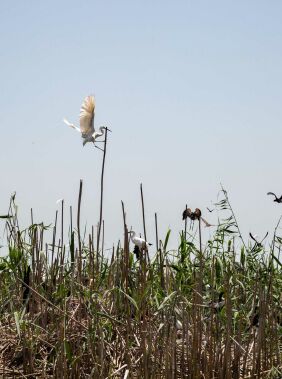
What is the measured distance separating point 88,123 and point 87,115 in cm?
7

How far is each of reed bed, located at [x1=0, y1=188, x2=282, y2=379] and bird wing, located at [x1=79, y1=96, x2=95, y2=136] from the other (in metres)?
0.62

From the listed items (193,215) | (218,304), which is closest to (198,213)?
(193,215)

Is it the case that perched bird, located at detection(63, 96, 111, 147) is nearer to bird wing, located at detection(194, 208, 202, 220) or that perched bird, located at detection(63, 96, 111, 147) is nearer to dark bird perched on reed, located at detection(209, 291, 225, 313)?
bird wing, located at detection(194, 208, 202, 220)

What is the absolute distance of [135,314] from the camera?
4879mm

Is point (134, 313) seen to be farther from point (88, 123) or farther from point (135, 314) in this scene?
point (88, 123)

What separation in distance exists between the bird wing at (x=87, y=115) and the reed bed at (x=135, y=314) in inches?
24.3

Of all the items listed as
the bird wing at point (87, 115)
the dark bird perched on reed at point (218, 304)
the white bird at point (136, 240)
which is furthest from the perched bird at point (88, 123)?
the dark bird perched on reed at point (218, 304)

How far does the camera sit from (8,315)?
5180 mm

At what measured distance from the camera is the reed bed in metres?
4.44

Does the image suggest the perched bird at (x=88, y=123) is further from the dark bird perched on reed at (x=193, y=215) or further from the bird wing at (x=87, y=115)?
the dark bird perched on reed at (x=193, y=215)

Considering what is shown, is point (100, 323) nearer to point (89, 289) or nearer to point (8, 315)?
point (89, 289)

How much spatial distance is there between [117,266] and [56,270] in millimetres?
369

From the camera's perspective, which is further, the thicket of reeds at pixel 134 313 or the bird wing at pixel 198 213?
the bird wing at pixel 198 213

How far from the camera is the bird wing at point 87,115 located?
5680mm
